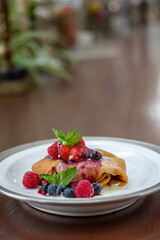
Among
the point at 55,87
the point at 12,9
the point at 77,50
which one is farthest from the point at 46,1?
the point at 55,87

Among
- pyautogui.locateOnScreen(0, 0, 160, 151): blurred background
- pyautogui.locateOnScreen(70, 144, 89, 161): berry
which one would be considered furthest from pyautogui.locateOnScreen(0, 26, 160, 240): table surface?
pyautogui.locateOnScreen(70, 144, 89, 161): berry

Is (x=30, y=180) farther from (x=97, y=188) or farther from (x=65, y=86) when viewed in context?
(x=65, y=86)

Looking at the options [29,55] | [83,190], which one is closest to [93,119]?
[83,190]

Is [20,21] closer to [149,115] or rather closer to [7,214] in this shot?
[149,115]

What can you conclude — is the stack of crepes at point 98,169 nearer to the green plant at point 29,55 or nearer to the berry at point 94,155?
the berry at point 94,155

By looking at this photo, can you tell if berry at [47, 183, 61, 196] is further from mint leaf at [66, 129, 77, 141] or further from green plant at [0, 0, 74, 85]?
green plant at [0, 0, 74, 85]
